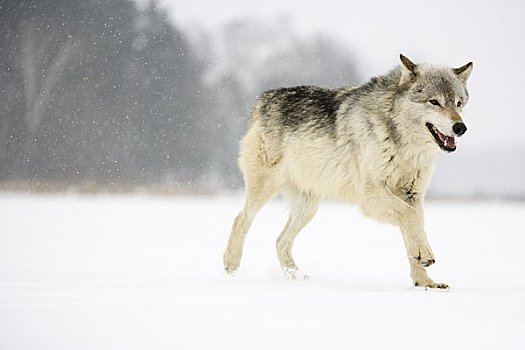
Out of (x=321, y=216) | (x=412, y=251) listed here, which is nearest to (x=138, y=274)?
(x=412, y=251)

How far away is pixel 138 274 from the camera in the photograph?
5.50 meters

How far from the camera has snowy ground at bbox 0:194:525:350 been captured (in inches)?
109

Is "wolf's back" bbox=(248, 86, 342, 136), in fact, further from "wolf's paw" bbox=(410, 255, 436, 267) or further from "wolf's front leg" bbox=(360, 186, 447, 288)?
"wolf's paw" bbox=(410, 255, 436, 267)

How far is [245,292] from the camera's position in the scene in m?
4.07

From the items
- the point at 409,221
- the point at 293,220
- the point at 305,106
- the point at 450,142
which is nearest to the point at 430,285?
the point at 409,221

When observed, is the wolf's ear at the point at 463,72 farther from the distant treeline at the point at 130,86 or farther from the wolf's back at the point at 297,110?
the distant treeline at the point at 130,86

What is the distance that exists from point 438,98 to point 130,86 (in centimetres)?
2167

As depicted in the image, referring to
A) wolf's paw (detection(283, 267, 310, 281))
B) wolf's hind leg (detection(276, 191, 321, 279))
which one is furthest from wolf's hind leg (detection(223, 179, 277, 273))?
wolf's paw (detection(283, 267, 310, 281))

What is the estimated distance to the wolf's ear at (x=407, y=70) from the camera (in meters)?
5.15

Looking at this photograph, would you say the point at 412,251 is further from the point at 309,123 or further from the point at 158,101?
the point at 158,101

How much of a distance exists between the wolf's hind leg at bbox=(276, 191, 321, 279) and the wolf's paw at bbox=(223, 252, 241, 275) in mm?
463

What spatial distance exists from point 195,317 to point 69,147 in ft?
71.1

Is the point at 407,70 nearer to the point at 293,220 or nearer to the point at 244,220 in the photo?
the point at 293,220

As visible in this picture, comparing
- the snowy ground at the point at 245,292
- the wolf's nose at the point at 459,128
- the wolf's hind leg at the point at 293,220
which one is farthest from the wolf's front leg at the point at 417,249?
the wolf's hind leg at the point at 293,220
